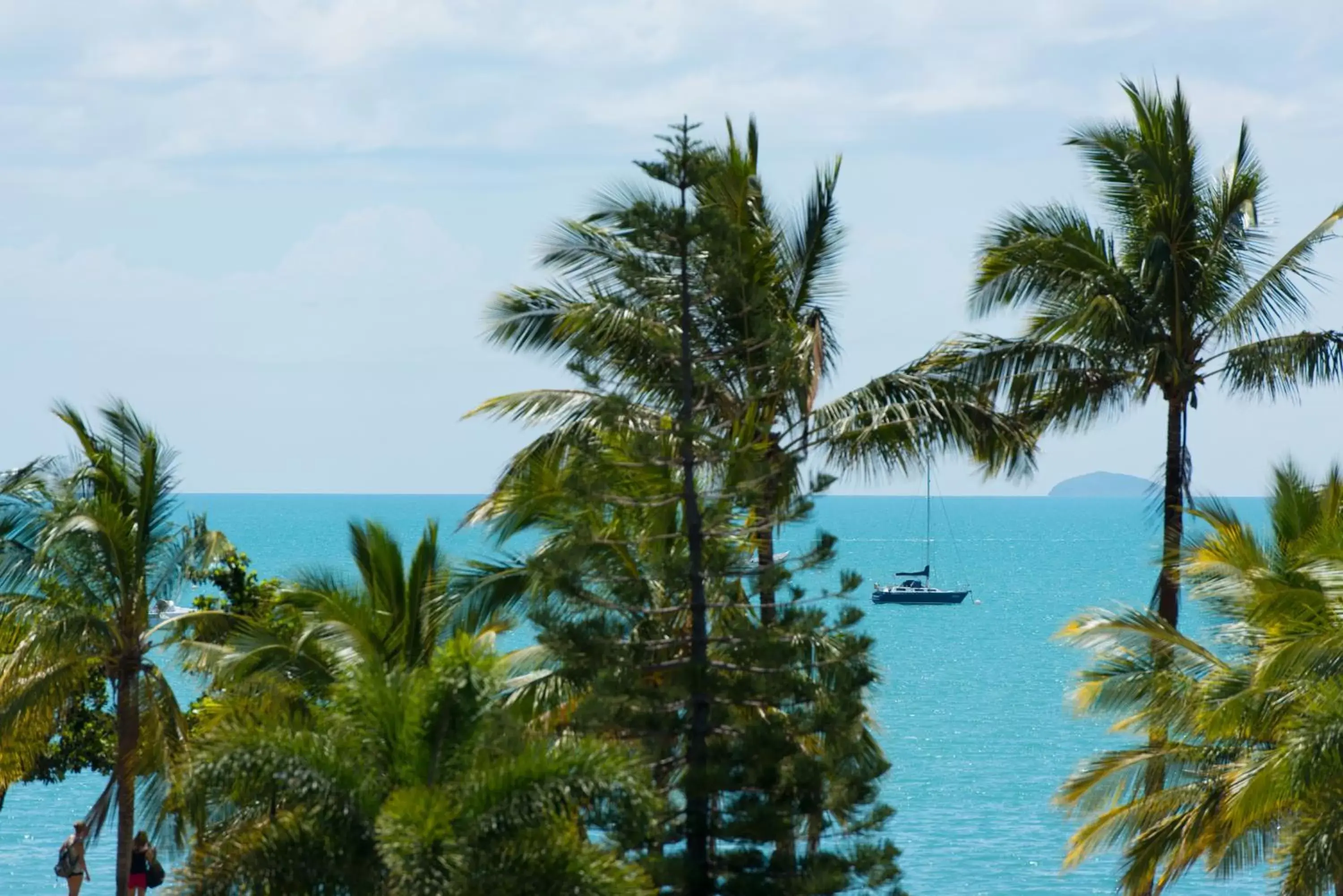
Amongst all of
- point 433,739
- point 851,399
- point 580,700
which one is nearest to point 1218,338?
point 851,399

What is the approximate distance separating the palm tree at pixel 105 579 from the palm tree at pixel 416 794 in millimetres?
4459

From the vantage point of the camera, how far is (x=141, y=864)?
633 inches

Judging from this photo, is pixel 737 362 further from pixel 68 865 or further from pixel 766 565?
pixel 68 865

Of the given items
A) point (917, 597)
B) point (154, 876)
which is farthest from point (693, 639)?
point (917, 597)

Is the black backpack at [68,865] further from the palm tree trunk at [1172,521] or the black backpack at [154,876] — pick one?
the palm tree trunk at [1172,521]

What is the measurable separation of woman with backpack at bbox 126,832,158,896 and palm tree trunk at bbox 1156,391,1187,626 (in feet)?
31.4

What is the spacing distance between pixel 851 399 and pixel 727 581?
8.69ft

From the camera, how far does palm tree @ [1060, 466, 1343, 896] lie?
9.28m

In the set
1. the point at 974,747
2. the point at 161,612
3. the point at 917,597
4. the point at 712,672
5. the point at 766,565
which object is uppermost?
the point at 766,565

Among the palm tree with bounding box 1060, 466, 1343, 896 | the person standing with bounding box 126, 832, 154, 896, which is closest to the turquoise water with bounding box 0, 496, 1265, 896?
the palm tree with bounding box 1060, 466, 1343, 896

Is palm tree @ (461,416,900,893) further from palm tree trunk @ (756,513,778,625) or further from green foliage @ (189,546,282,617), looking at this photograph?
green foliage @ (189,546,282,617)

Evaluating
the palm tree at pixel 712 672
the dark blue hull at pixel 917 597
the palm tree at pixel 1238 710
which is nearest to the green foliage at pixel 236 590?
the palm tree at pixel 712 672

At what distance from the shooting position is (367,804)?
32.2 ft

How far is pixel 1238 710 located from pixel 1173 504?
4.42 meters
